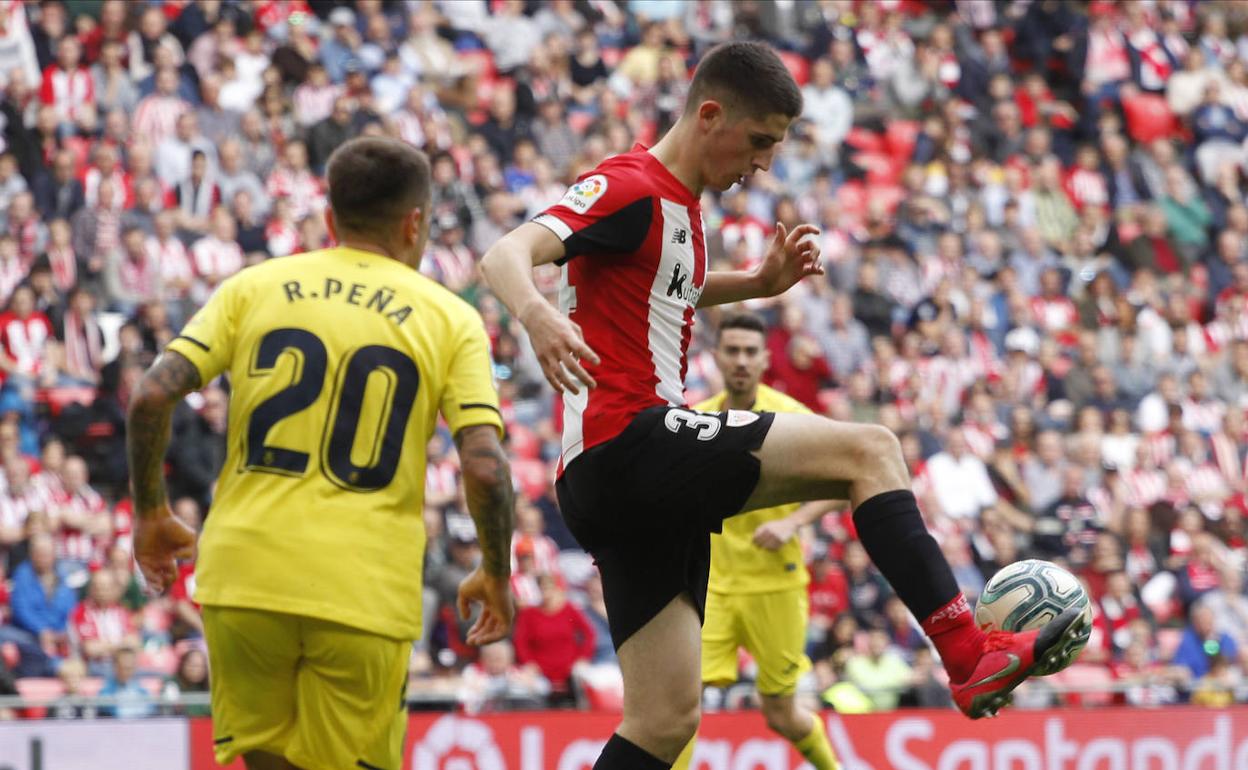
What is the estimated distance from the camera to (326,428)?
542 cm

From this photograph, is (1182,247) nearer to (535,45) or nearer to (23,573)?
(535,45)

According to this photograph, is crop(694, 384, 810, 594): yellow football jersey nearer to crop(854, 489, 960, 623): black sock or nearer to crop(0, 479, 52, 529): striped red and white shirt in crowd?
crop(854, 489, 960, 623): black sock

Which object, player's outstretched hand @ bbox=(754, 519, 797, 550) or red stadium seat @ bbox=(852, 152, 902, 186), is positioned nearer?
player's outstretched hand @ bbox=(754, 519, 797, 550)

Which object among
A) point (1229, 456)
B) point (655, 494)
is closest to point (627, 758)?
point (655, 494)

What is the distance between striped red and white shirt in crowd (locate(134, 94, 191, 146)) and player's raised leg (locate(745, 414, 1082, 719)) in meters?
11.9

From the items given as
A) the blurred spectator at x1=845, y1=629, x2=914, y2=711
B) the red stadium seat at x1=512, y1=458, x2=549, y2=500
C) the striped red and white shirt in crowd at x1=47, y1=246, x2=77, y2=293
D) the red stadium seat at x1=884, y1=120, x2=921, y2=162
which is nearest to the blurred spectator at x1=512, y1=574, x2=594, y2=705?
the red stadium seat at x1=512, y1=458, x2=549, y2=500

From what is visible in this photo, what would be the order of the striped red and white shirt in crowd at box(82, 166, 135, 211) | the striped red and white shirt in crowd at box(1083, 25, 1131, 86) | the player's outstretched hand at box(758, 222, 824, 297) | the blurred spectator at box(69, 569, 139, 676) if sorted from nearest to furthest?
1. the player's outstretched hand at box(758, 222, 824, 297)
2. the blurred spectator at box(69, 569, 139, 676)
3. the striped red and white shirt in crowd at box(82, 166, 135, 211)
4. the striped red and white shirt in crowd at box(1083, 25, 1131, 86)

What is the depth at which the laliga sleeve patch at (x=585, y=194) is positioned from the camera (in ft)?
18.9

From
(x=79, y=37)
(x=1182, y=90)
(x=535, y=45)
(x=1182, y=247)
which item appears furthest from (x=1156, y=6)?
(x=79, y=37)

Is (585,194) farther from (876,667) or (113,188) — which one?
(113,188)

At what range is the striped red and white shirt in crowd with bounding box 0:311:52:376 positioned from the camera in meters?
14.3

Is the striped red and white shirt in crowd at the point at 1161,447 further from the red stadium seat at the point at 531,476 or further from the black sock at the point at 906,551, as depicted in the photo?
the black sock at the point at 906,551

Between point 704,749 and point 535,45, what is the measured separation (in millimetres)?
10090

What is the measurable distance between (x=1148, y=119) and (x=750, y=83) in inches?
690
